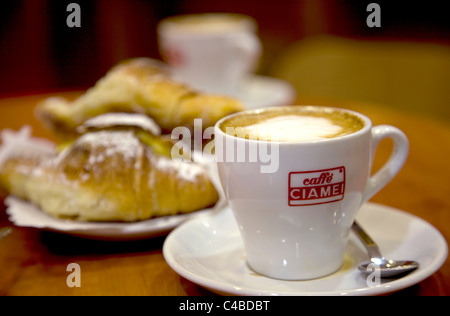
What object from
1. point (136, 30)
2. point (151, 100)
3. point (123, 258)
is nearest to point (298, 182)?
point (123, 258)

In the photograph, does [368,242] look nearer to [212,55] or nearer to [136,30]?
[212,55]

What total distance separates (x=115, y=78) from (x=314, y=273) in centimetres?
55

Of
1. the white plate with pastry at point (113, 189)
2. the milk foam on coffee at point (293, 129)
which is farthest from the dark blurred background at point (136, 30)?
the milk foam on coffee at point (293, 129)

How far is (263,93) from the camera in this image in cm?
151

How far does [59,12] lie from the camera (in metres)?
3.13

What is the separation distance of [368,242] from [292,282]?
0.38 feet

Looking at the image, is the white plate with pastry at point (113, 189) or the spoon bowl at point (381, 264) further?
the white plate with pastry at point (113, 189)

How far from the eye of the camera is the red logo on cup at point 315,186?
585mm

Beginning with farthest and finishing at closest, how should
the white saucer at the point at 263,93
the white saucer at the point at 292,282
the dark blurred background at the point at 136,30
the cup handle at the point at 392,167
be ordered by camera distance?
the dark blurred background at the point at 136,30
the white saucer at the point at 263,93
the cup handle at the point at 392,167
the white saucer at the point at 292,282

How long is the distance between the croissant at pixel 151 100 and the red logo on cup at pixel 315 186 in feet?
1.16

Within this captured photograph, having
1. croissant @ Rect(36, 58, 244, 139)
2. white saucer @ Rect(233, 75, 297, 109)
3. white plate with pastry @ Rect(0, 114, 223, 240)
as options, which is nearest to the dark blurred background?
white saucer @ Rect(233, 75, 297, 109)

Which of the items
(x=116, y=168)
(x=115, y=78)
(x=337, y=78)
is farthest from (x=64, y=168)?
(x=337, y=78)

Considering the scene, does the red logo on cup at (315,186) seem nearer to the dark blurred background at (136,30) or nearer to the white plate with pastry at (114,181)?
the white plate with pastry at (114,181)

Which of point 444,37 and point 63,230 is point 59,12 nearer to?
point 444,37
